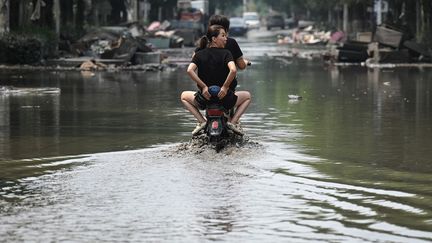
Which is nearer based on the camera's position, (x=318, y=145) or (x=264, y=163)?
(x=264, y=163)

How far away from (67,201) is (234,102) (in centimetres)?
370

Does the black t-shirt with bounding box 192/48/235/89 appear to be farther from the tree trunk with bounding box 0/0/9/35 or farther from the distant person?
the tree trunk with bounding box 0/0/9/35

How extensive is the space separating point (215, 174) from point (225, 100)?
5.96 ft

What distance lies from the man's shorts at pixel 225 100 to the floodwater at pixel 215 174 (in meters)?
0.52

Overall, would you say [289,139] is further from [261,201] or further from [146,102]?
[146,102]

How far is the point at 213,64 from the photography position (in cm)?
1255

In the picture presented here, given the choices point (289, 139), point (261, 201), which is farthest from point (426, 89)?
point (261, 201)

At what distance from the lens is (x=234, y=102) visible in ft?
41.1

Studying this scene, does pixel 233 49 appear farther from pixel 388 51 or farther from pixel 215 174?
pixel 388 51

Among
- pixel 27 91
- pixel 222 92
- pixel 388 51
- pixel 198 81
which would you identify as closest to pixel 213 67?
pixel 198 81

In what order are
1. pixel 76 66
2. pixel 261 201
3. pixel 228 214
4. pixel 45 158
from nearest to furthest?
pixel 228 214 < pixel 261 201 < pixel 45 158 < pixel 76 66

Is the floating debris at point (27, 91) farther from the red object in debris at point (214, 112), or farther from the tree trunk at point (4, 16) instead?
the tree trunk at point (4, 16)

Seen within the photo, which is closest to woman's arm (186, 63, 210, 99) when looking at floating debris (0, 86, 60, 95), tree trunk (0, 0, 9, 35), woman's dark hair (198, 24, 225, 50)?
woman's dark hair (198, 24, 225, 50)

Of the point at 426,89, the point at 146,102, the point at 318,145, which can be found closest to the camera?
the point at 318,145
